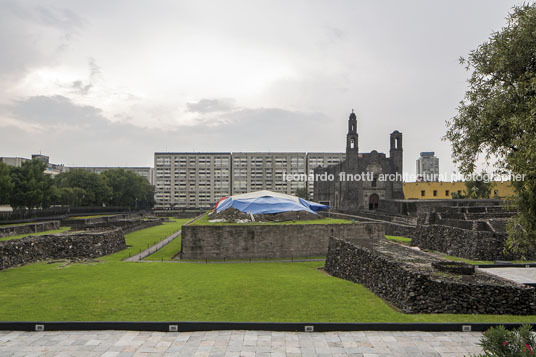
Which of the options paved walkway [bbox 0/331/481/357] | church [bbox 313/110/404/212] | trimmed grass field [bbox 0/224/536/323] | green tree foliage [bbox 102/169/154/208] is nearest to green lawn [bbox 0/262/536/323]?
trimmed grass field [bbox 0/224/536/323]

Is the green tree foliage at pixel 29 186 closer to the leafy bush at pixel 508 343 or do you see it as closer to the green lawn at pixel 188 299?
the green lawn at pixel 188 299

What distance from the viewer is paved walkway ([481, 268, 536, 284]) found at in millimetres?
14094

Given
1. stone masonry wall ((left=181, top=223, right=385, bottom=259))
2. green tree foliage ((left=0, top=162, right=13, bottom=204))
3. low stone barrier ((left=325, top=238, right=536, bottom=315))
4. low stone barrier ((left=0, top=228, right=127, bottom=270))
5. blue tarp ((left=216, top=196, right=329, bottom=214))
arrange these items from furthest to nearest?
green tree foliage ((left=0, top=162, right=13, bottom=204)) < blue tarp ((left=216, top=196, right=329, bottom=214)) < stone masonry wall ((left=181, top=223, right=385, bottom=259)) < low stone barrier ((left=0, top=228, right=127, bottom=270)) < low stone barrier ((left=325, top=238, right=536, bottom=315))

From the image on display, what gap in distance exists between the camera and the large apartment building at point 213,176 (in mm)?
125000

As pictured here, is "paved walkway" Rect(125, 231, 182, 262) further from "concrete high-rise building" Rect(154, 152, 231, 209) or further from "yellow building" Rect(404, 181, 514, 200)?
"concrete high-rise building" Rect(154, 152, 231, 209)

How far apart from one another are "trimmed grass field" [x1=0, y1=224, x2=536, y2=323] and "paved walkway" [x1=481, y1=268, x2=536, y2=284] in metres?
4.58

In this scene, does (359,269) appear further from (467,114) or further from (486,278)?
(467,114)

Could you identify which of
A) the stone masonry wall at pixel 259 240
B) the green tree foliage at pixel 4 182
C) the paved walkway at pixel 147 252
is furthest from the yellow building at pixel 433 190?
the green tree foliage at pixel 4 182

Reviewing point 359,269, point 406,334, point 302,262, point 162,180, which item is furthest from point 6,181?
point 162,180

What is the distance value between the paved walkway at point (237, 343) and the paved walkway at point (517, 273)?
6503 millimetres

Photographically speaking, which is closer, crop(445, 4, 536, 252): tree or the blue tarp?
crop(445, 4, 536, 252): tree

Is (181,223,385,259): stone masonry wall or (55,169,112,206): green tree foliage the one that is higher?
(55,169,112,206): green tree foliage

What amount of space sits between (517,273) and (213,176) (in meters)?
114

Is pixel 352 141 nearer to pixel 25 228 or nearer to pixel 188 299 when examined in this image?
pixel 25 228
